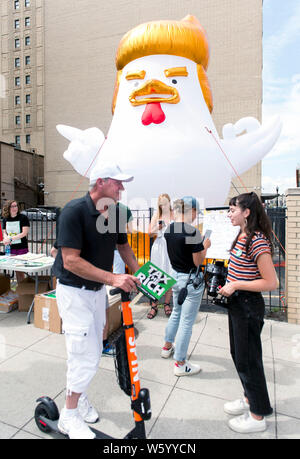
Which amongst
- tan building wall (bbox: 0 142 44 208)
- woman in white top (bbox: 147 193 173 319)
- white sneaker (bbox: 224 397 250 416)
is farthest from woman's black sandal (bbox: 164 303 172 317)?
tan building wall (bbox: 0 142 44 208)

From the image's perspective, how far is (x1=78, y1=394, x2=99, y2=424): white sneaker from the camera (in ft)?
8.27

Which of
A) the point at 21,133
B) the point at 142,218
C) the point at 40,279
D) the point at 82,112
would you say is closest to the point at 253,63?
the point at 82,112

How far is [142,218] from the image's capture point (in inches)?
248

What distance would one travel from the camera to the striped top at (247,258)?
2.25m

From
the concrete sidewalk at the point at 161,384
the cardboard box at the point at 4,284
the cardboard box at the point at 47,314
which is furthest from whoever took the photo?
the cardboard box at the point at 4,284

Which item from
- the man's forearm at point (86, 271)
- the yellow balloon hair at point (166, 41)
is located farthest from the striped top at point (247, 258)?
the yellow balloon hair at point (166, 41)

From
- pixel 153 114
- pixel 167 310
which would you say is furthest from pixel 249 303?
pixel 153 114

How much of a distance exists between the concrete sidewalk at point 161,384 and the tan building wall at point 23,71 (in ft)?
137

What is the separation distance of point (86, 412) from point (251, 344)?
4.66 feet

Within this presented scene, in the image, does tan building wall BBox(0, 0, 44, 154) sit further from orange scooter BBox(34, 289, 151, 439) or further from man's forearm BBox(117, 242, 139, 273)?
orange scooter BBox(34, 289, 151, 439)

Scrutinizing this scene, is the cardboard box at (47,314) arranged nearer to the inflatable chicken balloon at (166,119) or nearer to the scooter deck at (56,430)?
the scooter deck at (56,430)

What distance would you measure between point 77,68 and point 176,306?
111ft

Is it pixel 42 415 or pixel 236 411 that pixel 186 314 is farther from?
pixel 42 415

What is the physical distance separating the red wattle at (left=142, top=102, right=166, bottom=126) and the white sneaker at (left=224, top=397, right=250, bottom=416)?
15.2 ft
